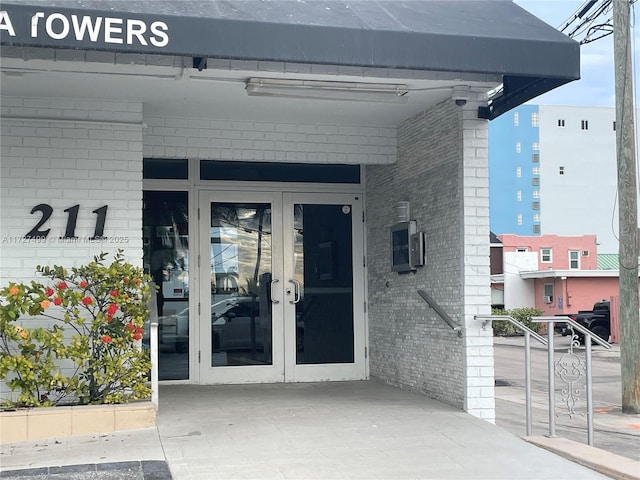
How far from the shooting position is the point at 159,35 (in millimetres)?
5520

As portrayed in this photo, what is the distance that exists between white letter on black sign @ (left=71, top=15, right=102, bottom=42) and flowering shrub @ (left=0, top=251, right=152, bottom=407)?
2.17 metres

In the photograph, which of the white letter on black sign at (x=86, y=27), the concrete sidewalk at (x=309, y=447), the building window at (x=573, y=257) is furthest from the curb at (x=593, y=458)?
the building window at (x=573, y=257)

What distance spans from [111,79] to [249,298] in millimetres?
3626

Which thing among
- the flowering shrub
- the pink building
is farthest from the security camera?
the pink building

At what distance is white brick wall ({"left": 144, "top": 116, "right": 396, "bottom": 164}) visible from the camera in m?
8.45

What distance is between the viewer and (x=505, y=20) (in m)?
6.65

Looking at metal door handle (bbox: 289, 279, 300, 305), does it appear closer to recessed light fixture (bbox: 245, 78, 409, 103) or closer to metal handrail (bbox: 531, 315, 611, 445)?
recessed light fixture (bbox: 245, 78, 409, 103)

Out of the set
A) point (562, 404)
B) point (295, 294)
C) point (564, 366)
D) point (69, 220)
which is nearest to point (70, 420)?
point (69, 220)

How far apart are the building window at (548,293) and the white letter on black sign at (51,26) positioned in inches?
1490

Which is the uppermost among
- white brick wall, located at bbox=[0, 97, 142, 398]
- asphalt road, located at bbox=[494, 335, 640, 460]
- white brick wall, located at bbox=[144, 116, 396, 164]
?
white brick wall, located at bbox=[144, 116, 396, 164]

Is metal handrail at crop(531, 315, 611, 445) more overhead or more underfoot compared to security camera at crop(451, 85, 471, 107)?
more underfoot

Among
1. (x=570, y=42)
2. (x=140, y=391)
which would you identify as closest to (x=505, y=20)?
(x=570, y=42)

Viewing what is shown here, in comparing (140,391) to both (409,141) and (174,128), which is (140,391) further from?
(409,141)

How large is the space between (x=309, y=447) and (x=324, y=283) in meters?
3.94
